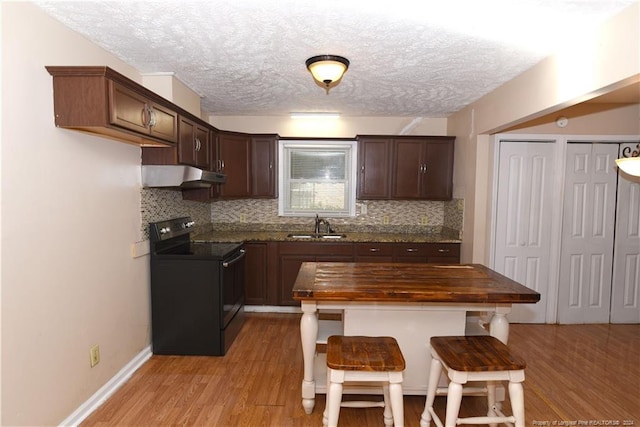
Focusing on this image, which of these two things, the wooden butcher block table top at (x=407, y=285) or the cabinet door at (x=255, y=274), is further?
the cabinet door at (x=255, y=274)

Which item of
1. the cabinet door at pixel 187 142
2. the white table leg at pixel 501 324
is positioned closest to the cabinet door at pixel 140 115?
the cabinet door at pixel 187 142

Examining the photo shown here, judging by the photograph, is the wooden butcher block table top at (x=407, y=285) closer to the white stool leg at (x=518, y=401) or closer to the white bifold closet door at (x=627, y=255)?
the white stool leg at (x=518, y=401)

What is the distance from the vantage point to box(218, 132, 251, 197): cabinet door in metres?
4.12

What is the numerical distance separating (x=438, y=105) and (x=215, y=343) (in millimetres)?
3308

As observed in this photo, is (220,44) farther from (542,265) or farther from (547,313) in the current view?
(547,313)

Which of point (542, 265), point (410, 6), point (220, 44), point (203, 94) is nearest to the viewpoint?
point (410, 6)

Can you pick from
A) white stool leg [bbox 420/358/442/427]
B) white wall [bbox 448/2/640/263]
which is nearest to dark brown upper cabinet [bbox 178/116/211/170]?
white stool leg [bbox 420/358/442/427]

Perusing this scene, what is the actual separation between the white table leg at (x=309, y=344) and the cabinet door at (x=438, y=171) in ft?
8.75

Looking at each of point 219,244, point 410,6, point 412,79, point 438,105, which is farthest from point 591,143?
point 219,244

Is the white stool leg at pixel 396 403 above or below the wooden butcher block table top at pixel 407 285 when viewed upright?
below

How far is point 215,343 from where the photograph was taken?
3.06 m

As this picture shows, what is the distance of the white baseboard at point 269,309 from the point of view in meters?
4.19

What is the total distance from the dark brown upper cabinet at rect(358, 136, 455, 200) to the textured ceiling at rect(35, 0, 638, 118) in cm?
104

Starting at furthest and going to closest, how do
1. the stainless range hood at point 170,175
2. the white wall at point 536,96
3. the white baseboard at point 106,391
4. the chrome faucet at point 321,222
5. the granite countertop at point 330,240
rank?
the chrome faucet at point 321,222 → the granite countertop at point 330,240 → the stainless range hood at point 170,175 → the white baseboard at point 106,391 → the white wall at point 536,96
